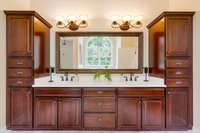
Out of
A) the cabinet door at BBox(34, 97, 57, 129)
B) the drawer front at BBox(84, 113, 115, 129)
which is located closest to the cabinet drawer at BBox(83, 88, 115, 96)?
the drawer front at BBox(84, 113, 115, 129)

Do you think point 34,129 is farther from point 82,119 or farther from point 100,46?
point 100,46

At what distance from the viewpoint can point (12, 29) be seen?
14.0 feet

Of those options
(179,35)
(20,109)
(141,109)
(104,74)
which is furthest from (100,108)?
(179,35)

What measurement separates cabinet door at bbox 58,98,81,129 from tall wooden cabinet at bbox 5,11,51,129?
1.69ft

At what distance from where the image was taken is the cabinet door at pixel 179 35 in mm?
4270

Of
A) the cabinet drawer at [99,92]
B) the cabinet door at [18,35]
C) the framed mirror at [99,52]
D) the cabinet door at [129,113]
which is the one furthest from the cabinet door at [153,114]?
the cabinet door at [18,35]

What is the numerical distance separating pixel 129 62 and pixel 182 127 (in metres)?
1.63

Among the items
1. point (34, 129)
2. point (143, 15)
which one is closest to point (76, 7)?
point (143, 15)

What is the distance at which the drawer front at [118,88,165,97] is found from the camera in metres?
4.28

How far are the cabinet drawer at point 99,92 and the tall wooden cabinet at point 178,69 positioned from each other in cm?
97

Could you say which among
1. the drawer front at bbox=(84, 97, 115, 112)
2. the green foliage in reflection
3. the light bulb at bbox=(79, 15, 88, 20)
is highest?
the light bulb at bbox=(79, 15, 88, 20)

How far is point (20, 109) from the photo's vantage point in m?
4.25

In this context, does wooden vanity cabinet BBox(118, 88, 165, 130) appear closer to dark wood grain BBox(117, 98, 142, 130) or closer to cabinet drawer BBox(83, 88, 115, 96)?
dark wood grain BBox(117, 98, 142, 130)

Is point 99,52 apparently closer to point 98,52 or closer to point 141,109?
point 98,52
